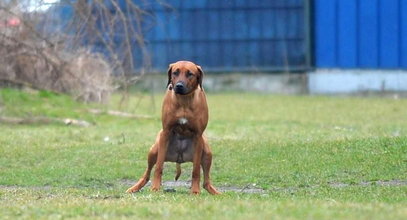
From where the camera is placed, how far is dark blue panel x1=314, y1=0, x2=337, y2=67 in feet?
110

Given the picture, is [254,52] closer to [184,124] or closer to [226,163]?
[226,163]

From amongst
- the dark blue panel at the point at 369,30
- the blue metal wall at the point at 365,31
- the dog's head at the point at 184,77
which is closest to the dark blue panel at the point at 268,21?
the blue metal wall at the point at 365,31

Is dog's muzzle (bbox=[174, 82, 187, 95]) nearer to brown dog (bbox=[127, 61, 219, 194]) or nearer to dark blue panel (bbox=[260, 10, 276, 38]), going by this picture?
brown dog (bbox=[127, 61, 219, 194])

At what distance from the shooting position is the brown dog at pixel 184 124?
11766 millimetres

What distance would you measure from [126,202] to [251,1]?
24.7 meters

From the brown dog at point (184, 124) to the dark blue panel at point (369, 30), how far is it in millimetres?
21582

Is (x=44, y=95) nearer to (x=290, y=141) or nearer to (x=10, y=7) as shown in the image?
(x=10, y=7)

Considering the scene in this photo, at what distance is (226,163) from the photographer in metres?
15.9

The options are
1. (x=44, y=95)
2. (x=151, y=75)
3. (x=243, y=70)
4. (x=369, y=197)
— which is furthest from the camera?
(x=243, y=70)

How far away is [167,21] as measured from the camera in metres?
33.9

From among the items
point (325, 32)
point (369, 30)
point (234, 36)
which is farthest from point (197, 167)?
point (234, 36)

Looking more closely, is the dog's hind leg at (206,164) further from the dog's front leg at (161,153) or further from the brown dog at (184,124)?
the dog's front leg at (161,153)

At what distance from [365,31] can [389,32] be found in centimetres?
71

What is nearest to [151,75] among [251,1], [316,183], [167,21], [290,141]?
[167,21]
